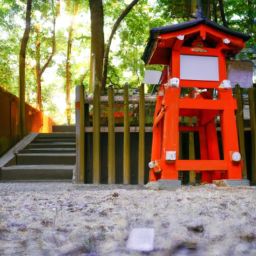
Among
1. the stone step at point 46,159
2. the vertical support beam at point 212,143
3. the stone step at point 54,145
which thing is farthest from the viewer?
the stone step at point 54,145

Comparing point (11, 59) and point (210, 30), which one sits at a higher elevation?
point (11, 59)

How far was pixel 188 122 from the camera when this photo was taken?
7516mm

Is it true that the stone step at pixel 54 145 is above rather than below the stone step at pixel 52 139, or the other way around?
below

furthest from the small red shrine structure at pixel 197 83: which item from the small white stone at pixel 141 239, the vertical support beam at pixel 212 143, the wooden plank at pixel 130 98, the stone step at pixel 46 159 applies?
the stone step at pixel 46 159

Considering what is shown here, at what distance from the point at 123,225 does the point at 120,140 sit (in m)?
4.85

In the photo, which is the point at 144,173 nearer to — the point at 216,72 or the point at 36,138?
the point at 216,72

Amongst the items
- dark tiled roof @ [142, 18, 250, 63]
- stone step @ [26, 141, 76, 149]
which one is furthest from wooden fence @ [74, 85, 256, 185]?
stone step @ [26, 141, 76, 149]

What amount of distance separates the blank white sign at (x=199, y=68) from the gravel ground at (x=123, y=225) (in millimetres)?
2523

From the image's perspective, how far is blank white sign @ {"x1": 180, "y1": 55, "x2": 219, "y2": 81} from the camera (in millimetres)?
5402

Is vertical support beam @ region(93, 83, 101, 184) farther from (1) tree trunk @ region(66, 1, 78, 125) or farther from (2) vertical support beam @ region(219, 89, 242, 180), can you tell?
(1) tree trunk @ region(66, 1, 78, 125)

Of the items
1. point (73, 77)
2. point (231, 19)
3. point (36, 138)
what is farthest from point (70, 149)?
point (73, 77)

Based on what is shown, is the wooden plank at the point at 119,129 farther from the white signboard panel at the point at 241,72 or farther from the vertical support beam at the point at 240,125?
the white signboard panel at the point at 241,72

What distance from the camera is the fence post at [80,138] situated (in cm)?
704

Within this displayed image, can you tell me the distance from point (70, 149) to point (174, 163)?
17.1ft
